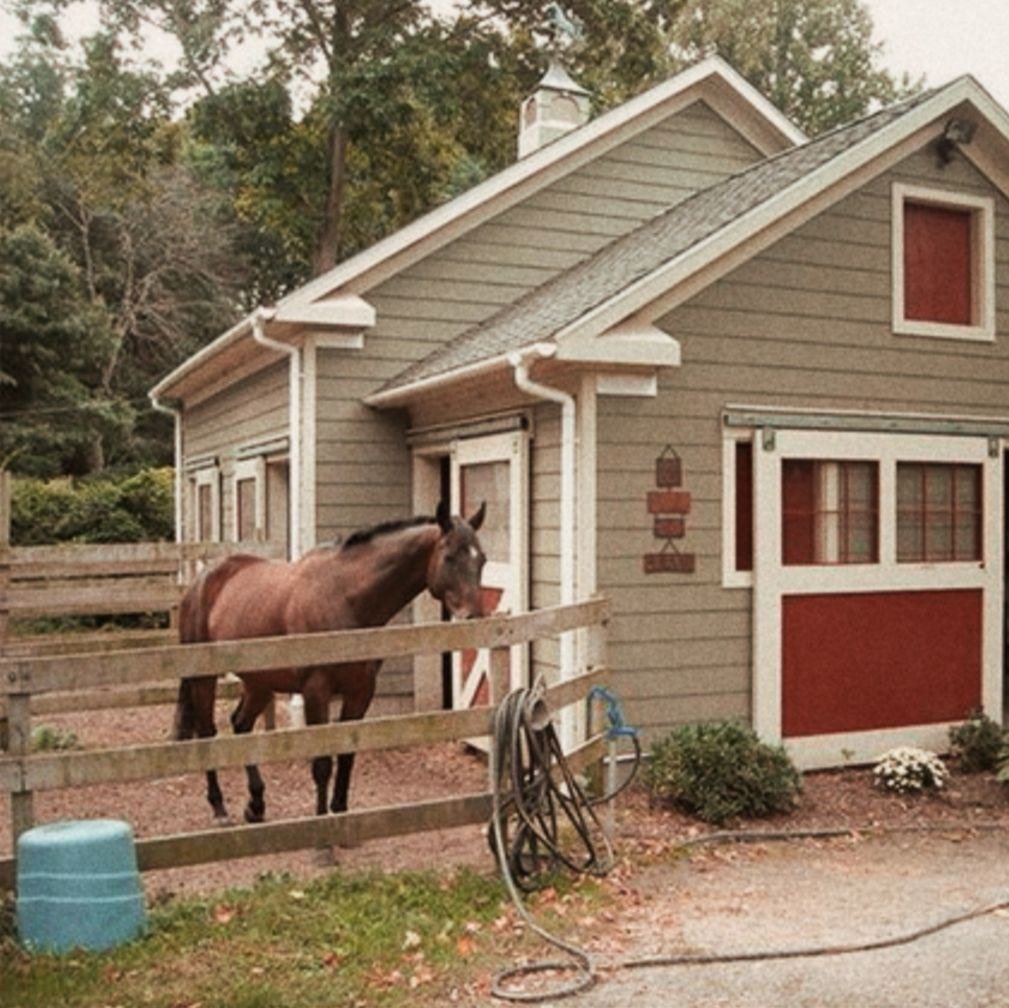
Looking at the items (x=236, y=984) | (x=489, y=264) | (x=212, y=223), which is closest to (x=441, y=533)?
(x=236, y=984)

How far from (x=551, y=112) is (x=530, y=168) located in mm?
2214

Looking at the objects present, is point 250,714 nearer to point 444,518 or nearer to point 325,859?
point 325,859

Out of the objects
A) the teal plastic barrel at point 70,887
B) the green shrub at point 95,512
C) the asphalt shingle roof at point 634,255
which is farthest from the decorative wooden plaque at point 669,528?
the green shrub at point 95,512

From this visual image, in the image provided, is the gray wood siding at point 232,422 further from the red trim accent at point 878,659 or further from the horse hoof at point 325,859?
the horse hoof at point 325,859

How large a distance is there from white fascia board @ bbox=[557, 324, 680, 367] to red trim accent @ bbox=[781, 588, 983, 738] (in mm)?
2021

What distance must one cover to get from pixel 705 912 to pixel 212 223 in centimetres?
3078

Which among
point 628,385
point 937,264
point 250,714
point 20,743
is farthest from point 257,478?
point 20,743

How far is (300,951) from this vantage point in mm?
4691

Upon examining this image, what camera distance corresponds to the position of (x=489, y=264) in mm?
11000

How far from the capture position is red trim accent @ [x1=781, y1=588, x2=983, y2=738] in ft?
27.2

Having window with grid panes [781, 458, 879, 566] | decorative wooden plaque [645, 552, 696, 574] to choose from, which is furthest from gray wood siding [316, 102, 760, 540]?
window with grid panes [781, 458, 879, 566]

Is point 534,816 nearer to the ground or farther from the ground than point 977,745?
farther from the ground

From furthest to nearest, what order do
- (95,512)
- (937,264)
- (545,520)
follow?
(95,512)
(937,264)
(545,520)

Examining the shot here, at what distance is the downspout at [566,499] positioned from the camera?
7.71 m
